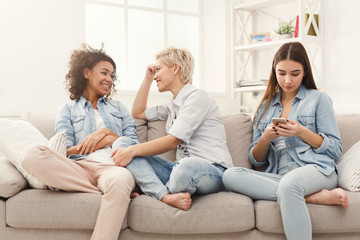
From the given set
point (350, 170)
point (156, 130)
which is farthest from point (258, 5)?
point (350, 170)

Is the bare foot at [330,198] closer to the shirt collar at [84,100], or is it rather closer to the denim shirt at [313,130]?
the denim shirt at [313,130]

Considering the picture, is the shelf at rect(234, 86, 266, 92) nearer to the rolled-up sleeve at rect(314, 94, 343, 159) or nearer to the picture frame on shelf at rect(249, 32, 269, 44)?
the picture frame on shelf at rect(249, 32, 269, 44)

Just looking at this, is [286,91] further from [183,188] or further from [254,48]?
[254,48]

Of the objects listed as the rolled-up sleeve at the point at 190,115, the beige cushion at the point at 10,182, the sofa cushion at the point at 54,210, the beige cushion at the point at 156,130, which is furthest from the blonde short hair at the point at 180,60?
the beige cushion at the point at 10,182

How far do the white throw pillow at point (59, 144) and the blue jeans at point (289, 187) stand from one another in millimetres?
785

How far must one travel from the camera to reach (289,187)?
1.65m

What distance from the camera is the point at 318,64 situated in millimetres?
4012

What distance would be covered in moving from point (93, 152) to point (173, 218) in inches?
25.0

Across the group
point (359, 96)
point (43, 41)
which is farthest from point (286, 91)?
point (43, 41)

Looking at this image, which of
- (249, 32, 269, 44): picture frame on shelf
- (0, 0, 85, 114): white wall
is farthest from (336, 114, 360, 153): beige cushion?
(0, 0, 85, 114): white wall

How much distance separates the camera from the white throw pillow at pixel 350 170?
1819 mm

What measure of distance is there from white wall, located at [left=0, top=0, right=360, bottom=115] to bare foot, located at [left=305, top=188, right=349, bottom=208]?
7.20 ft

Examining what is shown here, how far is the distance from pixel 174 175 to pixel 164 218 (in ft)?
0.60

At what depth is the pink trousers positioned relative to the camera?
1.64m
